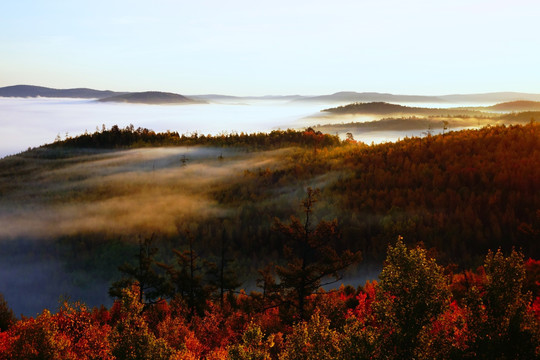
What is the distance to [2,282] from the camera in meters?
44.0

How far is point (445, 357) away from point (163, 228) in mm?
44983

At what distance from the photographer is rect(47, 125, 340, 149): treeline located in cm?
9612

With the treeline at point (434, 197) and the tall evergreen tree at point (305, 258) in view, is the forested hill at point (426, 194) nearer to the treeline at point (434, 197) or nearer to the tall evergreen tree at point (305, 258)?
the treeline at point (434, 197)

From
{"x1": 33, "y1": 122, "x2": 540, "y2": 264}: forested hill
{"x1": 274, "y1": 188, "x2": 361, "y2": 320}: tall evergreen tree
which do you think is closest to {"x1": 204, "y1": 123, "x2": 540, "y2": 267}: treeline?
{"x1": 33, "y1": 122, "x2": 540, "y2": 264}: forested hill

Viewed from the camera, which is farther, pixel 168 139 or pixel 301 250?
pixel 168 139

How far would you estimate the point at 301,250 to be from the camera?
38375mm

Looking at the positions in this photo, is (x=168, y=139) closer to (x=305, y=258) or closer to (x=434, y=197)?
(x=434, y=197)

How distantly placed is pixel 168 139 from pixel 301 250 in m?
82.2

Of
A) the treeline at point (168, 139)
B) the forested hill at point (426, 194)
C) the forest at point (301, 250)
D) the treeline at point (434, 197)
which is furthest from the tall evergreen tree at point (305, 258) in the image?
the treeline at point (168, 139)

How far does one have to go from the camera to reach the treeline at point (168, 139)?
9612 centimetres

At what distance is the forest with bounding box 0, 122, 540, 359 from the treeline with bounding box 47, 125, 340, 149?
5.09ft

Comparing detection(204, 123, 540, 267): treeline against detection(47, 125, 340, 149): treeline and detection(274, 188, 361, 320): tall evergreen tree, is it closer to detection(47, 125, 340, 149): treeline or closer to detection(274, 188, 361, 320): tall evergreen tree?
detection(274, 188, 361, 320): tall evergreen tree

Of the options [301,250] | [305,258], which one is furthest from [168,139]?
[305,258]

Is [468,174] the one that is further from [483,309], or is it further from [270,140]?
[270,140]
